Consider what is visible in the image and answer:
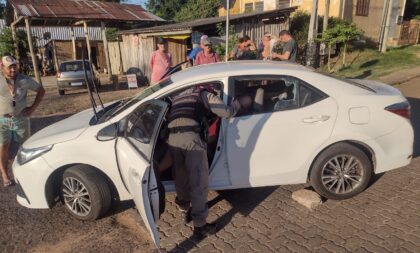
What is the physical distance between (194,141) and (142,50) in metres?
16.1

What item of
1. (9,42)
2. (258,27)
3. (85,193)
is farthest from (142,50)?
(85,193)

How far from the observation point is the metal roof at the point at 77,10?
1376cm

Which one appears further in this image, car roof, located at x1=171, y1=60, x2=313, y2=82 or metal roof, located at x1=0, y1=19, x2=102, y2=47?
metal roof, located at x1=0, y1=19, x2=102, y2=47

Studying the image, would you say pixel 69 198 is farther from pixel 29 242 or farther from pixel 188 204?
pixel 188 204

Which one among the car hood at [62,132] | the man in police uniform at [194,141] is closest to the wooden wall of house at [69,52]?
the car hood at [62,132]

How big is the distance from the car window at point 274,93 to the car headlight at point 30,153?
2079 millimetres

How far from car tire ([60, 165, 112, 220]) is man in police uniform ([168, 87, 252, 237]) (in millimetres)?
836

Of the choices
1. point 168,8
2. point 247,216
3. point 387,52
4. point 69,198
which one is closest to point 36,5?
point 69,198

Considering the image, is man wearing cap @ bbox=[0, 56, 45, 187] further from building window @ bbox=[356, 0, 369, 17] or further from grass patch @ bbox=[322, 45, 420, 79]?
building window @ bbox=[356, 0, 369, 17]

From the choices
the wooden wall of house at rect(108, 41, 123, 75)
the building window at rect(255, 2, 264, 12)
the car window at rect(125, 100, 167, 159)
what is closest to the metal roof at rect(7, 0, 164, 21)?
the wooden wall of house at rect(108, 41, 123, 75)

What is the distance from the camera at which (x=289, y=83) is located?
144 inches

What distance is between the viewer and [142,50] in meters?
18.2

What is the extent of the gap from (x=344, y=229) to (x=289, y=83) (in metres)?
1.61

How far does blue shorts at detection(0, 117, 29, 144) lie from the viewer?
14.6 ft
